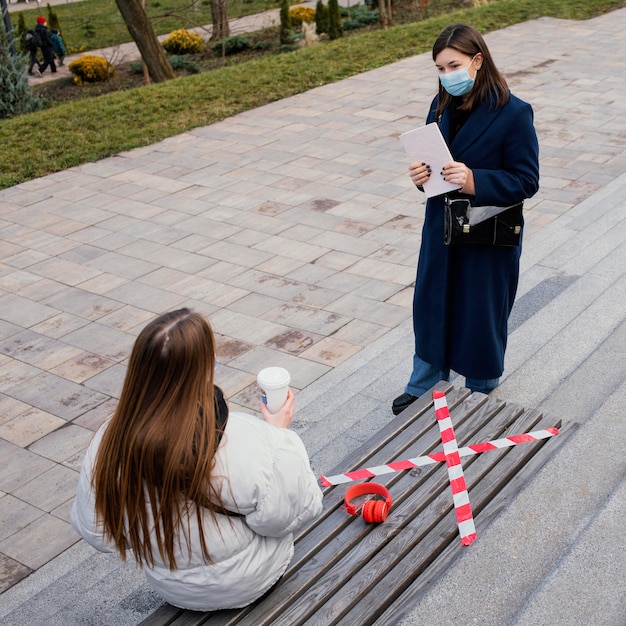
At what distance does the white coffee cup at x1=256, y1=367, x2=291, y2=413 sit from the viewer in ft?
9.70

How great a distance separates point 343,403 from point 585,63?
11018mm

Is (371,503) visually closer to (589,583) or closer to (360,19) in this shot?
(589,583)

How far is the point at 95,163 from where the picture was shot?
10.4 meters

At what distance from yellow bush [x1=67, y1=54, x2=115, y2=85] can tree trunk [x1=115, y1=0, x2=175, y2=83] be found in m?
3.63

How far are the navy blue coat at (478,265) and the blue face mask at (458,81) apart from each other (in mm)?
117

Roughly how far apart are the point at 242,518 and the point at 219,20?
21.5 meters

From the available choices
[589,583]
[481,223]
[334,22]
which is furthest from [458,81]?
[334,22]

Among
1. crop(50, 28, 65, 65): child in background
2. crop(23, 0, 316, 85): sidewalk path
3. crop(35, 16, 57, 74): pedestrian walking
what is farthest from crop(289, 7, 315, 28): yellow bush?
crop(35, 16, 57, 74): pedestrian walking

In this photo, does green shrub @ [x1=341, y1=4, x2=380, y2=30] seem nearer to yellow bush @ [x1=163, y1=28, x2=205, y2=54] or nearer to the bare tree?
the bare tree

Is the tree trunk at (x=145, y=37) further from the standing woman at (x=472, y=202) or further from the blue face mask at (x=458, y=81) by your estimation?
the blue face mask at (x=458, y=81)

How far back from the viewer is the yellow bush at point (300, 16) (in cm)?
2399

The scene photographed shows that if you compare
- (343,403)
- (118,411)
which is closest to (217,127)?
(343,403)

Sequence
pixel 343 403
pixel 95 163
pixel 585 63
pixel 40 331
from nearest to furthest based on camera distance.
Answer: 1. pixel 343 403
2. pixel 40 331
3. pixel 95 163
4. pixel 585 63

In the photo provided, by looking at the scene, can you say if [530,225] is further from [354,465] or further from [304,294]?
[354,465]
